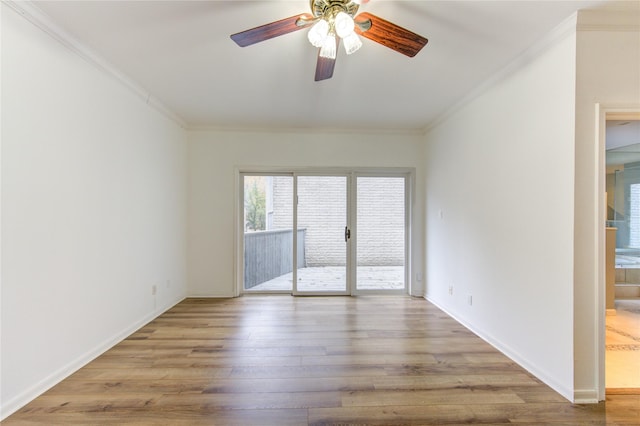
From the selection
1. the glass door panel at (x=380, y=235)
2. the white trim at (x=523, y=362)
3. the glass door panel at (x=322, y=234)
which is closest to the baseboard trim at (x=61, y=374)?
the glass door panel at (x=322, y=234)

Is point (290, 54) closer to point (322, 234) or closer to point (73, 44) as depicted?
point (73, 44)

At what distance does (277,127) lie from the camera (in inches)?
168

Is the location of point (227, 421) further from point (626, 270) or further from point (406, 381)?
point (626, 270)

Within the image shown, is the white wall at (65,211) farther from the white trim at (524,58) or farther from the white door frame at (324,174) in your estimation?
the white trim at (524,58)

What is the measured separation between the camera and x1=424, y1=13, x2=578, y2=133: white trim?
1.94m

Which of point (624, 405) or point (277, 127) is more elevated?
point (277, 127)

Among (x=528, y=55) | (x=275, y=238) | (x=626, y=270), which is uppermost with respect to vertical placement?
(x=528, y=55)

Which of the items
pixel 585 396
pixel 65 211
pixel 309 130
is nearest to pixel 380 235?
pixel 309 130

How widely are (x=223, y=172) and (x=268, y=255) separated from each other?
143 cm

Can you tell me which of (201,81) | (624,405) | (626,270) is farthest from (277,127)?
(626,270)

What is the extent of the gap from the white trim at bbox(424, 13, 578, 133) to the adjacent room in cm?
2

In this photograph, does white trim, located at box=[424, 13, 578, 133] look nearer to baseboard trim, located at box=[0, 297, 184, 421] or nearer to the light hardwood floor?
the light hardwood floor

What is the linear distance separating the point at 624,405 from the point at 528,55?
250cm

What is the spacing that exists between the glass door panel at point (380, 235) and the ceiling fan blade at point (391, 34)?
2722 millimetres
